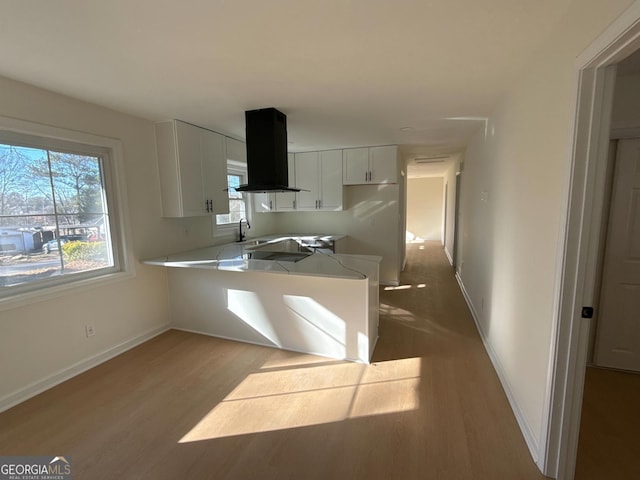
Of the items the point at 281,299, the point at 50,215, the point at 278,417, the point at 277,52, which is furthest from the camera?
the point at 281,299

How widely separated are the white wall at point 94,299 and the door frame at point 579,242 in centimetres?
340

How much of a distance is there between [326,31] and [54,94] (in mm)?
2264

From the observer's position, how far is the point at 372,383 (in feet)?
7.62

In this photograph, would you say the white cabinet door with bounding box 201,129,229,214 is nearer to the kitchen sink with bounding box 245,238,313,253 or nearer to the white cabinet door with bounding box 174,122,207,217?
the white cabinet door with bounding box 174,122,207,217

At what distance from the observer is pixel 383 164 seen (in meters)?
4.48

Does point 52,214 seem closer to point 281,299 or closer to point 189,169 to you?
point 189,169

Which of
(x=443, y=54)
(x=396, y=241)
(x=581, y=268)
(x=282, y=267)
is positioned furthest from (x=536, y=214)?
(x=396, y=241)

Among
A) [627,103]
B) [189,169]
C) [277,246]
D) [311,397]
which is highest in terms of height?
[627,103]

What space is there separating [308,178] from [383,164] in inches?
50.2

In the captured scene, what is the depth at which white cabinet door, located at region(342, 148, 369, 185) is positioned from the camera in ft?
15.1

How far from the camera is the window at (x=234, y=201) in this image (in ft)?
13.9

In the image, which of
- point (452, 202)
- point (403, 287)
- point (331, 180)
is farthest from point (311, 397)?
point (452, 202)

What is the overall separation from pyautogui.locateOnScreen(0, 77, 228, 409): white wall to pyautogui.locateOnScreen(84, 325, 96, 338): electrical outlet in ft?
0.11

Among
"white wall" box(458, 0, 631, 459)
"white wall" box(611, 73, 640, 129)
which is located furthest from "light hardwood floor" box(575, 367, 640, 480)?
"white wall" box(611, 73, 640, 129)
